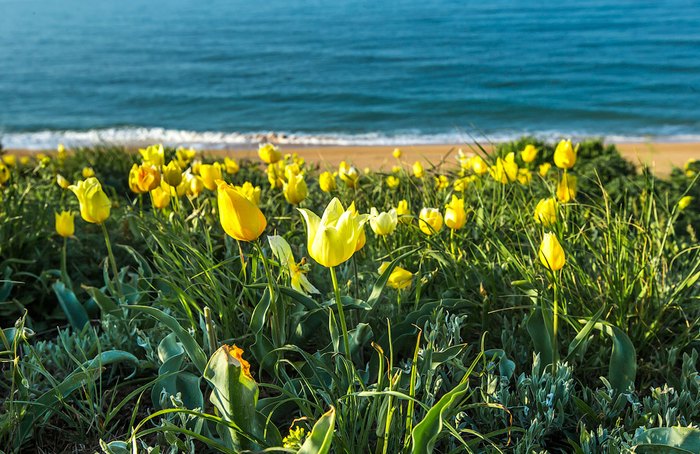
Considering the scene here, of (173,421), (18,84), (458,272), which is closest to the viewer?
(173,421)

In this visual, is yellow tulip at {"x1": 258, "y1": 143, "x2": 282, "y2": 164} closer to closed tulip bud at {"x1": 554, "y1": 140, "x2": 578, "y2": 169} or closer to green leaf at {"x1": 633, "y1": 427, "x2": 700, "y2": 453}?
closed tulip bud at {"x1": 554, "y1": 140, "x2": 578, "y2": 169}

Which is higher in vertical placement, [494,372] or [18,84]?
[494,372]

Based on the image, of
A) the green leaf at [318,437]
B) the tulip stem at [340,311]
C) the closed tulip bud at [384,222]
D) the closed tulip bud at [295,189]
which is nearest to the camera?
the green leaf at [318,437]

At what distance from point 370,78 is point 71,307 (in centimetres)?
1900

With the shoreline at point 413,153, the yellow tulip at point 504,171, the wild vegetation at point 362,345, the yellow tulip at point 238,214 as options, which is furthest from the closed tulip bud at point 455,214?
the shoreline at point 413,153

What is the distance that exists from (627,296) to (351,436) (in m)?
1.13

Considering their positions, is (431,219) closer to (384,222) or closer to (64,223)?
(384,222)

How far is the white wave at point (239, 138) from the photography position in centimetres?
1395

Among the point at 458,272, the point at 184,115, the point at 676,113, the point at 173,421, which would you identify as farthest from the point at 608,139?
the point at 173,421

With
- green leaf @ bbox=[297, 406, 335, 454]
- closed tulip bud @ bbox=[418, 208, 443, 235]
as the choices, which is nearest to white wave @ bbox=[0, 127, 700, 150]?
closed tulip bud @ bbox=[418, 208, 443, 235]

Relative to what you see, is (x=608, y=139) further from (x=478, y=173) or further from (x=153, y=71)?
(x=153, y=71)

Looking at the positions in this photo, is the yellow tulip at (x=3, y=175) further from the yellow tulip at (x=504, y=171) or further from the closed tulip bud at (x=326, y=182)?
the yellow tulip at (x=504, y=171)

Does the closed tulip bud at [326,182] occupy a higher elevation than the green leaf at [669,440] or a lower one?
higher

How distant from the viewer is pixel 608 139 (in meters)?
13.6
